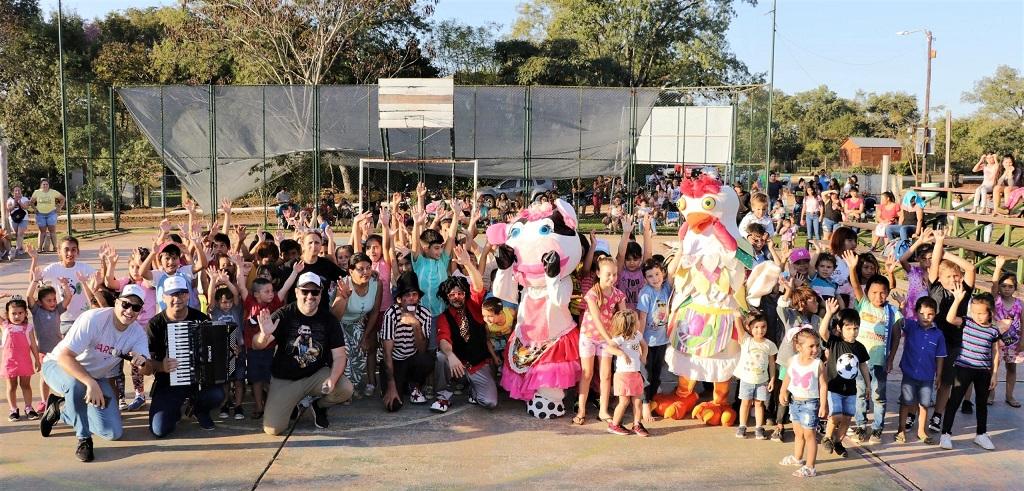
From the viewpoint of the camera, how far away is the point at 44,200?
15.7 metres

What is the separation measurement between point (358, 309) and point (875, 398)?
4.11 metres

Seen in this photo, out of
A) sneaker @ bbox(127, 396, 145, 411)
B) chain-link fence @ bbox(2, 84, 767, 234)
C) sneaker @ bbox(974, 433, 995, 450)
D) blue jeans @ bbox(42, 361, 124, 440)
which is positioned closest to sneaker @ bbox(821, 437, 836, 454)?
sneaker @ bbox(974, 433, 995, 450)

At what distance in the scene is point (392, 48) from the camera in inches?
1181

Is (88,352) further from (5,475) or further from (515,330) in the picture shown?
(515,330)

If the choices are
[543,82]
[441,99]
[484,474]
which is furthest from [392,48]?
[484,474]

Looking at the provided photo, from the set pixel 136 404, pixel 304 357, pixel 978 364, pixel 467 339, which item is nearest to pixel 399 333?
pixel 467 339

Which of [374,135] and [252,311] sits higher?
[374,135]

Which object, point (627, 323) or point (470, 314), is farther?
point (470, 314)

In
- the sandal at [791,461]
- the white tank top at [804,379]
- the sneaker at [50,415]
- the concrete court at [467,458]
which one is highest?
the white tank top at [804,379]

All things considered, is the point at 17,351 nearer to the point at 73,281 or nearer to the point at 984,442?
the point at 73,281

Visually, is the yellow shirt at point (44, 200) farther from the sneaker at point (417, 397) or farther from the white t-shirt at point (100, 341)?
the sneaker at point (417, 397)

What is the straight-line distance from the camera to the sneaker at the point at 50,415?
605 cm

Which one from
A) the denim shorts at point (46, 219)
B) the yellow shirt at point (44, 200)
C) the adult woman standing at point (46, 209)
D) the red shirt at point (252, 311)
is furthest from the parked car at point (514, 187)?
the red shirt at point (252, 311)

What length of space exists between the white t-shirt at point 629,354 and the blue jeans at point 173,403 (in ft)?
9.90
